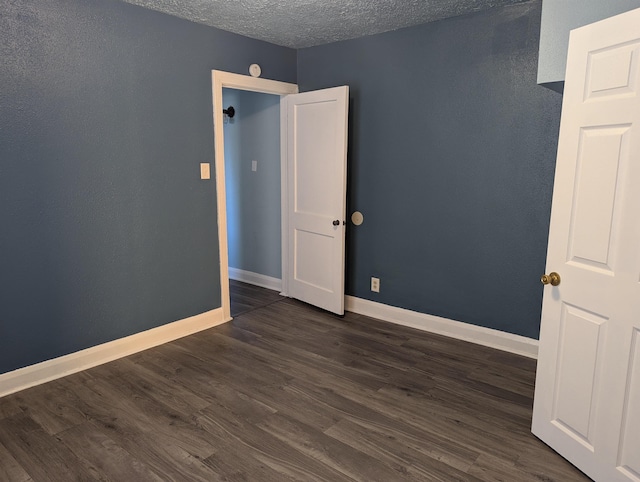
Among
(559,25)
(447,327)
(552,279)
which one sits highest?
(559,25)

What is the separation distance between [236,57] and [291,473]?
318cm

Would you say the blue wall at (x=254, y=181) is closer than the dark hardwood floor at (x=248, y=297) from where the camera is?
No

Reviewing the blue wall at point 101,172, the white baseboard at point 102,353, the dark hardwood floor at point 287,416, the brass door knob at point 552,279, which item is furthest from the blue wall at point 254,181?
the brass door knob at point 552,279

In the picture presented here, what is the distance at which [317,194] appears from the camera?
4066 millimetres

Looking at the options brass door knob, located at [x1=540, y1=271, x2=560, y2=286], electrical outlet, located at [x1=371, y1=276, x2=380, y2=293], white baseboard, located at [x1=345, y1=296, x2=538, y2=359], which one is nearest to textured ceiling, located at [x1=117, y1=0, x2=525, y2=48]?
brass door knob, located at [x1=540, y1=271, x2=560, y2=286]

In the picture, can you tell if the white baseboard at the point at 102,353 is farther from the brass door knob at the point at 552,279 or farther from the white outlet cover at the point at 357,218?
the brass door knob at the point at 552,279

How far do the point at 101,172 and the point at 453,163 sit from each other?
2.56 metres

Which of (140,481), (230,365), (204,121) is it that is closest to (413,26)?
(204,121)

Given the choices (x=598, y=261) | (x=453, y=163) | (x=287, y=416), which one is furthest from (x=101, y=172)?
(x=598, y=261)

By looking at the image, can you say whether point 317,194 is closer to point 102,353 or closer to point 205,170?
point 205,170

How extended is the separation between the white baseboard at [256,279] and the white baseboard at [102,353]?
102cm

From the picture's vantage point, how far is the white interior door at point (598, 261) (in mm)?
1740

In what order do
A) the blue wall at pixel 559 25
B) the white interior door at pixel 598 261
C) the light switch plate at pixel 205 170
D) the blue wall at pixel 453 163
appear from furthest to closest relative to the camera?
1. the light switch plate at pixel 205 170
2. the blue wall at pixel 453 163
3. the blue wall at pixel 559 25
4. the white interior door at pixel 598 261

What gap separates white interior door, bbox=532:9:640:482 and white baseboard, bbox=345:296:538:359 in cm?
114
